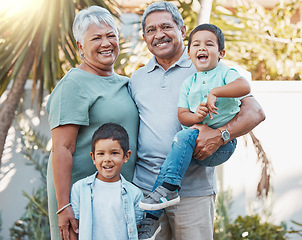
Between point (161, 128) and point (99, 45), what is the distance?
0.66 m

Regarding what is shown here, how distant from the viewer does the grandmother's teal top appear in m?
2.45

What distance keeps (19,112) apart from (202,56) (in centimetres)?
404

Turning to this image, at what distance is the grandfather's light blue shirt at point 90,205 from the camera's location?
231cm

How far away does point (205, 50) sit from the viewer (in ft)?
8.02

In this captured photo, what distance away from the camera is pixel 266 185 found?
16.7ft

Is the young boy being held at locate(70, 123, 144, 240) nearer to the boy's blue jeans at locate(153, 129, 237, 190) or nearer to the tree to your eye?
the boy's blue jeans at locate(153, 129, 237, 190)

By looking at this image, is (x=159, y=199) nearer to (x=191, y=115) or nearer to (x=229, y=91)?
(x=191, y=115)

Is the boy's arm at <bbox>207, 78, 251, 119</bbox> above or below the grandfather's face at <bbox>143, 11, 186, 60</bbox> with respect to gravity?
below

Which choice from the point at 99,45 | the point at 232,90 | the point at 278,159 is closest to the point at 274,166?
the point at 278,159

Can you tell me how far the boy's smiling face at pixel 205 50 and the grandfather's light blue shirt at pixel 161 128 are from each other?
257mm

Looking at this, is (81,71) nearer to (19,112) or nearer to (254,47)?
(19,112)

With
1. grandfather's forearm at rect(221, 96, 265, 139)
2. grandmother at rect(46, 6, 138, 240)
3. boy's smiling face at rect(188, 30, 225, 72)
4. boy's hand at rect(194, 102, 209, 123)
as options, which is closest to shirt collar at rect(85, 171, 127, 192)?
grandmother at rect(46, 6, 138, 240)

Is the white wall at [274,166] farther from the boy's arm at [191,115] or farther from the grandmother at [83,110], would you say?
the boy's arm at [191,115]

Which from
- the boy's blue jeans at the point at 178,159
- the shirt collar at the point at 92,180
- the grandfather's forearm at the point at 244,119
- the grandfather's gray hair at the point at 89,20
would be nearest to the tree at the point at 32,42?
the grandfather's gray hair at the point at 89,20
